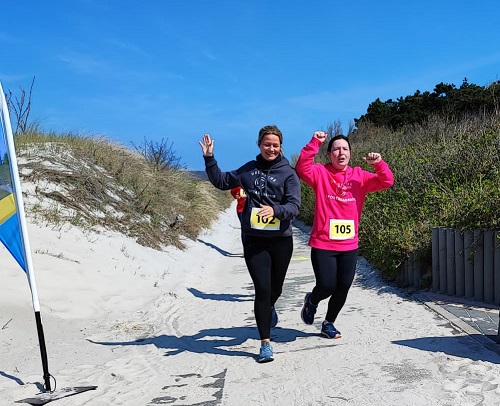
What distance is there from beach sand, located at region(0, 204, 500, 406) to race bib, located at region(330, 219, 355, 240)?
984mm

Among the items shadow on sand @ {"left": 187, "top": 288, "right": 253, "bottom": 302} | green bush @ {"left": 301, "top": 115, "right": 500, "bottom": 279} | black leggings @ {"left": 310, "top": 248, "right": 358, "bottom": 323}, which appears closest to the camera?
black leggings @ {"left": 310, "top": 248, "right": 358, "bottom": 323}

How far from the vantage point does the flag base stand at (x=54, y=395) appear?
3.75m

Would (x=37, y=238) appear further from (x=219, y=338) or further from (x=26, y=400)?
(x=26, y=400)

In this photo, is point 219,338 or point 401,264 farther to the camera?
point 401,264

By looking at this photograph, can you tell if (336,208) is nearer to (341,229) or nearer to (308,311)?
(341,229)

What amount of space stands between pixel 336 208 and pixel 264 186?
74 centimetres

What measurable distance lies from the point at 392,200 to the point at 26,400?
8.02 metres

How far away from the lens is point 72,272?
763 cm

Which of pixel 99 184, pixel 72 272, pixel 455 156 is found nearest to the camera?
pixel 72 272

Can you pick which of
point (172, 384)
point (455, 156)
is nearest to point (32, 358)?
point (172, 384)

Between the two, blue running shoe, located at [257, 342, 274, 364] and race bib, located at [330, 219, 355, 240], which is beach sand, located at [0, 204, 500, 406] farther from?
race bib, located at [330, 219, 355, 240]

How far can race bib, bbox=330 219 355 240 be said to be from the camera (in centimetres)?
476

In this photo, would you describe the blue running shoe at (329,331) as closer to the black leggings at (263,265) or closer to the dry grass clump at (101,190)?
the black leggings at (263,265)

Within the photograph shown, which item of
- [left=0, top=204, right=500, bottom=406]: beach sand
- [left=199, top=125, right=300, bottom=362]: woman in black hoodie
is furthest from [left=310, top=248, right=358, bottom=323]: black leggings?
[left=0, top=204, right=500, bottom=406]: beach sand
